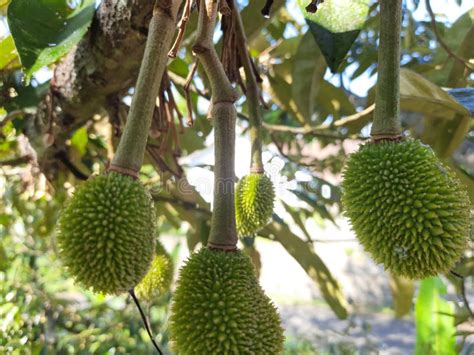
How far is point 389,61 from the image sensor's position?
1.55 ft

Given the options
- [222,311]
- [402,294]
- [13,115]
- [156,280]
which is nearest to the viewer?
[222,311]

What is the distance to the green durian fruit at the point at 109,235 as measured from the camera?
470 millimetres

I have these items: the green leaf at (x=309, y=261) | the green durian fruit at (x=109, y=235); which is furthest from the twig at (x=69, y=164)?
the green durian fruit at (x=109, y=235)

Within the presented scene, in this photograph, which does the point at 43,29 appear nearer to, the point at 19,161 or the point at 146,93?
the point at 146,93

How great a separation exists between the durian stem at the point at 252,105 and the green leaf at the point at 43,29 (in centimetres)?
21

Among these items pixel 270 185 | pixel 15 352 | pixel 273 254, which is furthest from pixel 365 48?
pixel 273 254

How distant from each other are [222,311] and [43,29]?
0.44 m

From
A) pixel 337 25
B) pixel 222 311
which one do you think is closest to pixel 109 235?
pixel 222 311

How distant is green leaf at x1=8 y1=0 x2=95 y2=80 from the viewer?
0.60 meters

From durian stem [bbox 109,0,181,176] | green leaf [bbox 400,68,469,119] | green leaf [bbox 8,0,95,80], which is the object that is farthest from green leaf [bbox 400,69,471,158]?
green leaf [bbox 8,0,95,80]

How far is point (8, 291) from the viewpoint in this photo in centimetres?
152

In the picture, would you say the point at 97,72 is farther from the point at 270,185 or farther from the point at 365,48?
the point at 365,48

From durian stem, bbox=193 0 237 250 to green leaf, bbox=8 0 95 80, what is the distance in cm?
22

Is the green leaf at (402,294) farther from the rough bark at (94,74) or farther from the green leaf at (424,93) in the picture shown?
the rough bark at (94,74)
